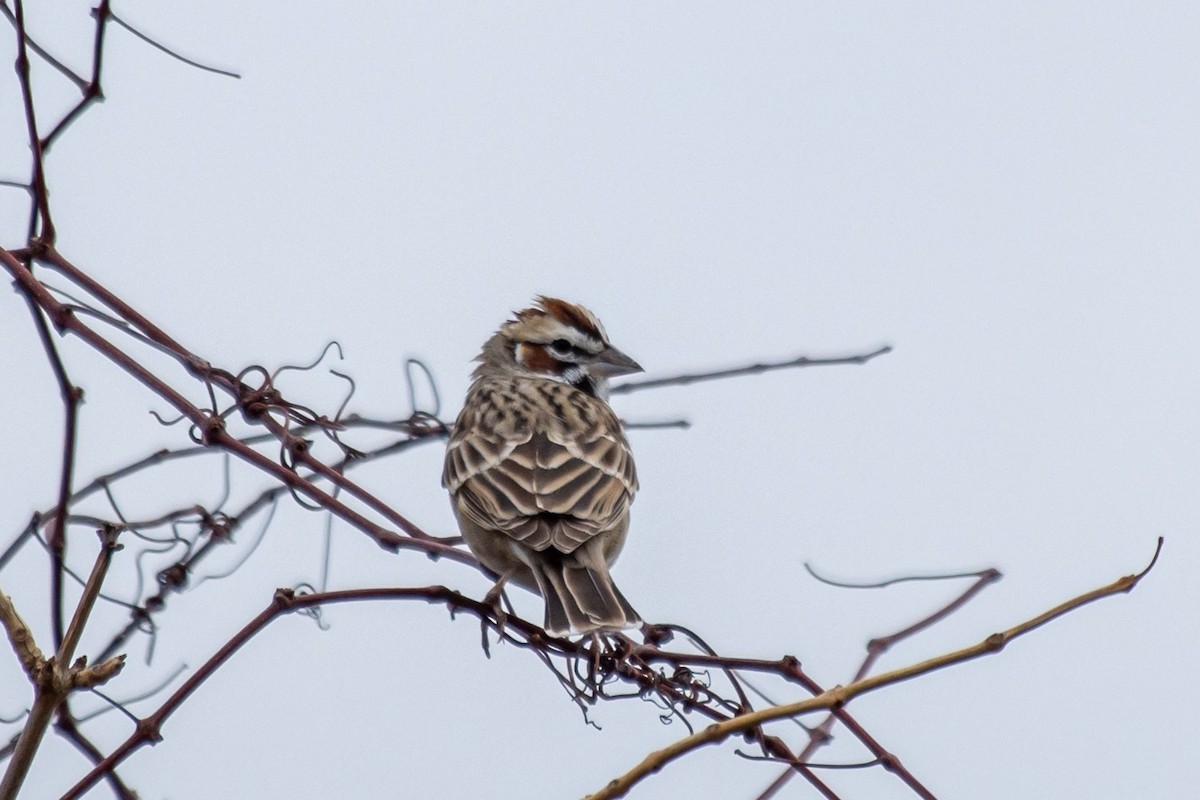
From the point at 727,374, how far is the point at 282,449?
4.51 feet

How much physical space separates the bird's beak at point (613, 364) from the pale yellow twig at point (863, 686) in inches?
157

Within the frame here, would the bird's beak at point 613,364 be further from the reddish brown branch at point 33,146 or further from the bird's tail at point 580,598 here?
the reddish brown branch at point 33,146

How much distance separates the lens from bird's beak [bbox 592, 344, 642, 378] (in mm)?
6984

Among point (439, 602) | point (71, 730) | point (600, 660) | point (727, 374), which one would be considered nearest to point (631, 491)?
point (727, 374)

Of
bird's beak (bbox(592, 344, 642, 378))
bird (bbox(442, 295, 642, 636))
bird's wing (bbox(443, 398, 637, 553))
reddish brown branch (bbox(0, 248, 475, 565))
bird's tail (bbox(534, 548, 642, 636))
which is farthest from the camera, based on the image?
bird's beak (bbox(592, 344, 642, 378))

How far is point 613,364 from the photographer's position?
7.07m

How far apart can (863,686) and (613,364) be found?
420 centimetres

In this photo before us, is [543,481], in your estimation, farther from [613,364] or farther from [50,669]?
[50,669]

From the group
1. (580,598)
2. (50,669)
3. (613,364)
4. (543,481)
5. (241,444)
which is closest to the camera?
(50,669)

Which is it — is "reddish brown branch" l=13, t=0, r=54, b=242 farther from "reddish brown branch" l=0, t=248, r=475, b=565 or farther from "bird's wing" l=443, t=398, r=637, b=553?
"bird's wing" l=443, t=398, r=637, b=553

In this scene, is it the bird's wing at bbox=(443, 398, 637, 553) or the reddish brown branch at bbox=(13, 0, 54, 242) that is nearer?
the reddish brown branch at bbox=(13, 0, 54, 242)

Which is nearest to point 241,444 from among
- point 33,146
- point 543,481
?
point 33,146

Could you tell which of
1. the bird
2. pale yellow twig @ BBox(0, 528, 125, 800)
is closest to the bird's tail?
the bird

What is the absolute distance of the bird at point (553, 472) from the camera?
5.17 metres
